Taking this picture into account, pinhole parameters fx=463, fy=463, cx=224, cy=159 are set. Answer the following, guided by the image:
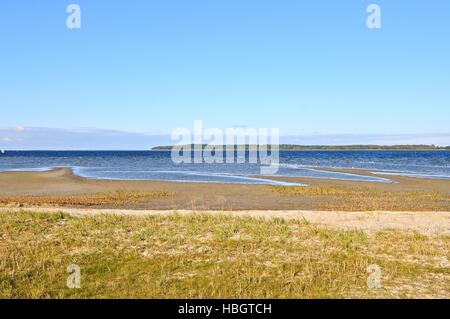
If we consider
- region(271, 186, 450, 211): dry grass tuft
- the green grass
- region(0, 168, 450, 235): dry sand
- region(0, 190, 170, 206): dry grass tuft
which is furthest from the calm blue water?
the green grass

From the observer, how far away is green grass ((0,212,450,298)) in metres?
9.28

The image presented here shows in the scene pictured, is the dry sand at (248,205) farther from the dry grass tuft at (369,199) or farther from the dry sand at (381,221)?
the dry grass tuft at (369,199)

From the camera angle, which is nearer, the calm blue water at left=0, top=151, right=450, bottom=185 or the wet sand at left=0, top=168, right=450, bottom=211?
the wet sand at left=0, top=168, right=450, bottom=211

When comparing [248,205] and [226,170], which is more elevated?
[248,205]

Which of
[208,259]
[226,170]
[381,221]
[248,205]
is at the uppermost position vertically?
[208,259]

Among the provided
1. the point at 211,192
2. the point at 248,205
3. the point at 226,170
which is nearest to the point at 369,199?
the point at 248,205

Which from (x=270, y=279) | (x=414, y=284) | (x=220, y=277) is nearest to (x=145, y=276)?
(x=220, y=277)

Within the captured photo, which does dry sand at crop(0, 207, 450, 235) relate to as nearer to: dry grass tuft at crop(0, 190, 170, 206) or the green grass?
the green grass

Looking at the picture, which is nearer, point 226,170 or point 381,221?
point 381,221

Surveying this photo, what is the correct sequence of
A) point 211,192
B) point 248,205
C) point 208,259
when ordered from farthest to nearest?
point 211,192, point 248,205, point 208,259

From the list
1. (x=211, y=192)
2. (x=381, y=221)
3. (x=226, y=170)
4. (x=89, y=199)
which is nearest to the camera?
(x=381, y=221)

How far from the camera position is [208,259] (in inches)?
457

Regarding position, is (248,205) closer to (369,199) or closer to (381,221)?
(369,199)

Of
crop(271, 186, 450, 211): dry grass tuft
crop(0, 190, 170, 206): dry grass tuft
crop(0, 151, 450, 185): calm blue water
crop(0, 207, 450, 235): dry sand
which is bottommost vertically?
crop(0, 151, 450, 185): calm blue water
